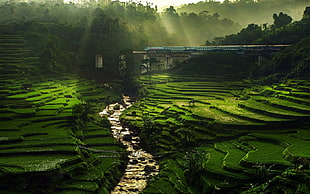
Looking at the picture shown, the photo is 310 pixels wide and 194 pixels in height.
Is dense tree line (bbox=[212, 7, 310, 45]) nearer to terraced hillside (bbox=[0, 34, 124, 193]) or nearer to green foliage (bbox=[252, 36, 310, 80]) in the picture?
green foliage (bbox=[252, 36, 310, 80])

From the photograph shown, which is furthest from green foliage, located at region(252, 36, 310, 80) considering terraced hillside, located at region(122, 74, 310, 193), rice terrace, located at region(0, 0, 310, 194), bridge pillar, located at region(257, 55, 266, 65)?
terraced hillside, located at region(122, 74, 310, 193)

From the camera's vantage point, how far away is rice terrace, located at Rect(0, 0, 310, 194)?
26078mm

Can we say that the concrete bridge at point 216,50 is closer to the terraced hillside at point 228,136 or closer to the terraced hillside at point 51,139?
the terraced hillside at point 228,136

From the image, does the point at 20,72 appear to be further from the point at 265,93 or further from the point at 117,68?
the point at 265,93

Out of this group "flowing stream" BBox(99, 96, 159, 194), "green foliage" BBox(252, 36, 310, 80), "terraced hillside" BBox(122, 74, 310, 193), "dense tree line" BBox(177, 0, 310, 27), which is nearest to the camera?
"terraced hillside" BBox(122, 74, 310, 193)

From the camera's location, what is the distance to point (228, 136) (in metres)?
34.8

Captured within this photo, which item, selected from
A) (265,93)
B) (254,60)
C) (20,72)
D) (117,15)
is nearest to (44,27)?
(20,72)

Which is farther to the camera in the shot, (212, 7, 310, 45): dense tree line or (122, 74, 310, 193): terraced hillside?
(212, 7, 310, 45): dense tree line

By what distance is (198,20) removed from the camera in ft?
463

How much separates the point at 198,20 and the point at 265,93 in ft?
323

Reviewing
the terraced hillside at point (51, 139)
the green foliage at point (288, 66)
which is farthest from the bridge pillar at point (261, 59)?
the terraced hillside at point (51, 139)

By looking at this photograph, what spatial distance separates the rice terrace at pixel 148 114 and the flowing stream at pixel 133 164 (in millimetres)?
93

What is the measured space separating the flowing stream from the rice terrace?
0.09 m

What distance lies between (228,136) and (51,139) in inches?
622
